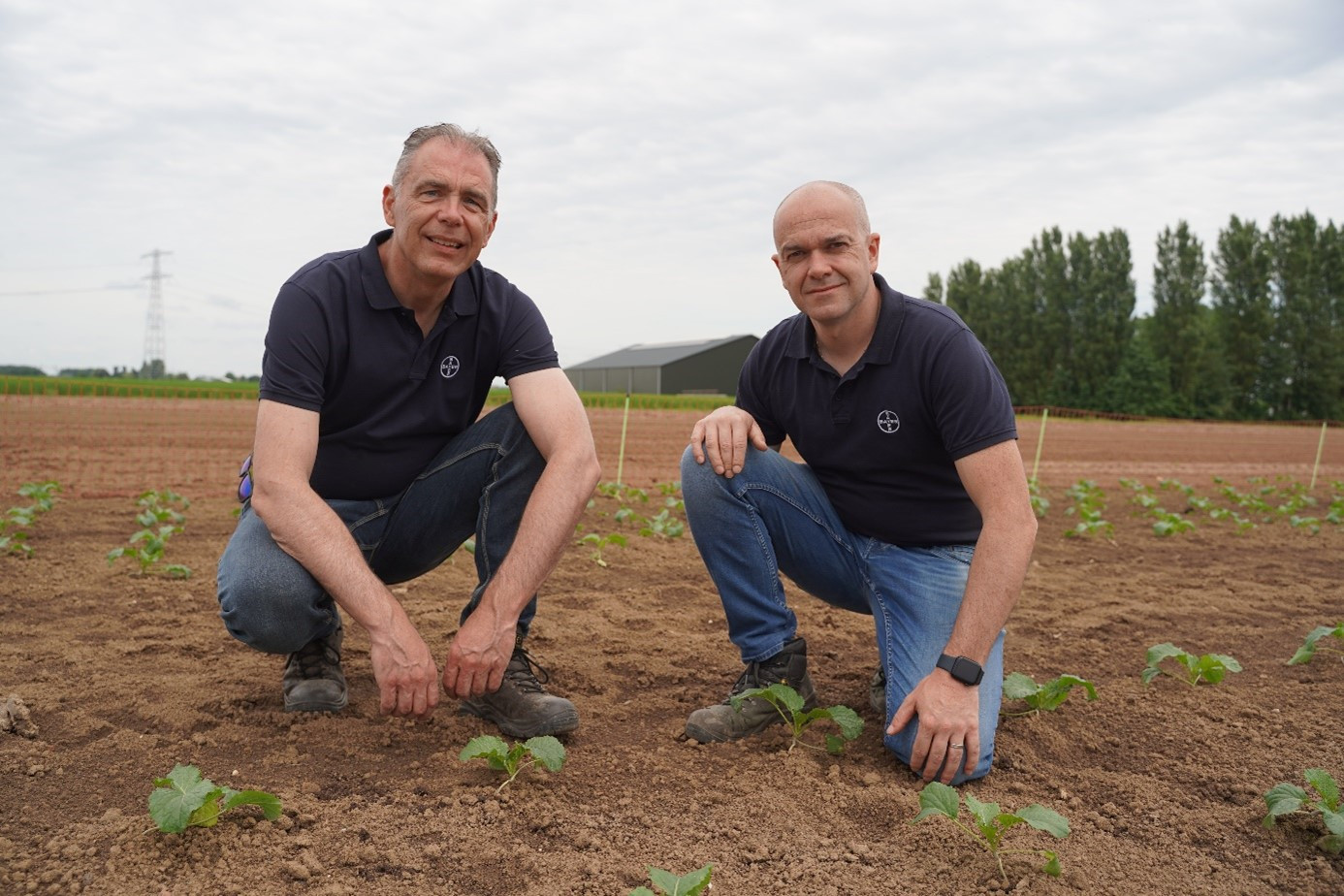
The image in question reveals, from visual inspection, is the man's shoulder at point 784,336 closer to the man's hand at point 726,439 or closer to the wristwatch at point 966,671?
the man's hand at point 726,439

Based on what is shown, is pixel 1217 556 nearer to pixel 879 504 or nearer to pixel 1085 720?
pixel 1085 720

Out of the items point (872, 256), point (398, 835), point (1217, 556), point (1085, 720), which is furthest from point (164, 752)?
point (1217, 556)

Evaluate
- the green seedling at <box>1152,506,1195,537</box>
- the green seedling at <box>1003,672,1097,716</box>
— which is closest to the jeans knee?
the green seedling at <box>1003,672,1097,716</box>

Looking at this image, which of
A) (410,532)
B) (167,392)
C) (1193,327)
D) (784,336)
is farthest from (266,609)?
(1193,327)

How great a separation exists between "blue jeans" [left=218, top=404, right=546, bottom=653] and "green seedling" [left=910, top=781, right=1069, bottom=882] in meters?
1.36

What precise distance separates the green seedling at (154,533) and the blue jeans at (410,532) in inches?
69.9

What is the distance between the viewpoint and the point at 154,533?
5367mm

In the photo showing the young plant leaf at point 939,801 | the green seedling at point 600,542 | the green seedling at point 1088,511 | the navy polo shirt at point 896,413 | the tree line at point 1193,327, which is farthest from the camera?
the tree line at point 1193,327

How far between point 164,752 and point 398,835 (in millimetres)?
833

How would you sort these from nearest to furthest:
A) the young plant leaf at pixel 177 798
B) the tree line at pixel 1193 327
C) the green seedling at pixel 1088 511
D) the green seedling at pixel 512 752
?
1. the young plant leaf at pixel 177 798
2. the green seedling at pixel 512 752
3. the green seedling at pixel 1088 511
4. the tree line at pixel 1193 327

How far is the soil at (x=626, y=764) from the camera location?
2.03m

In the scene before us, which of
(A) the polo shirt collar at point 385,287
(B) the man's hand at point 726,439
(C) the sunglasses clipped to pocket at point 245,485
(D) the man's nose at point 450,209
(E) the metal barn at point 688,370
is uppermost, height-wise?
(E) the metal barn at point 688,370

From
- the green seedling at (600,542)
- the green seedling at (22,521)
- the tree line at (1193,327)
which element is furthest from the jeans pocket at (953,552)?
the tree line at (1193,327)

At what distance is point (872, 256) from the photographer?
9.40 ft
